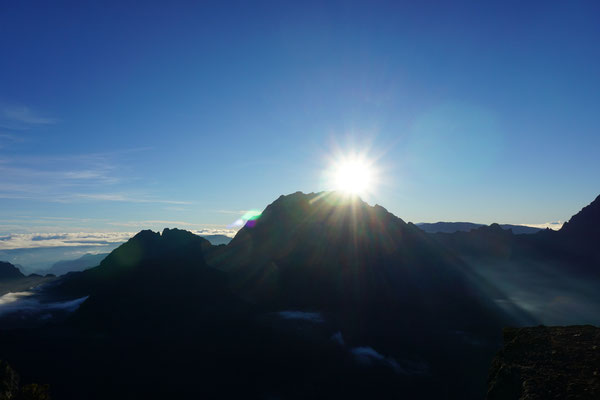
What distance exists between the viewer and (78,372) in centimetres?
9456

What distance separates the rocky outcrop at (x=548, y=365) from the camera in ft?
49.0

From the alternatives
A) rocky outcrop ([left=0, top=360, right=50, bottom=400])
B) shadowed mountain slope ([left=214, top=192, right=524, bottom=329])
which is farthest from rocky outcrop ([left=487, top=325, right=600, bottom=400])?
shadowed mountain slope ([left=214, top=192, right=524, bottom=329])

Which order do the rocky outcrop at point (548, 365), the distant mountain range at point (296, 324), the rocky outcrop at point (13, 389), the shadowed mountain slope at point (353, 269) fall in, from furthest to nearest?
the shadowed mountain slope at point (353, 269)
the distant mountain range at point (296, 324)
the rocky outcrop at point (13, 389)
the rocky outcrop at point (548, 365)

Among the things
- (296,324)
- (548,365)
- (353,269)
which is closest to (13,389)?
(548,365)

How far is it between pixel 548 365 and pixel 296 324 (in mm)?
123819

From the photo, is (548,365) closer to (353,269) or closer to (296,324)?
(296,324)

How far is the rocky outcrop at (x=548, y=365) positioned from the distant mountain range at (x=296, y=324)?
74.2 metres

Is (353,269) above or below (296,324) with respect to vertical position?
above

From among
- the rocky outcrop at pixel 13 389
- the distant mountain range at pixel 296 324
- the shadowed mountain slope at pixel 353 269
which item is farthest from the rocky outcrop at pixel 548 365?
the shadowed mountain slope at pixel 353 269

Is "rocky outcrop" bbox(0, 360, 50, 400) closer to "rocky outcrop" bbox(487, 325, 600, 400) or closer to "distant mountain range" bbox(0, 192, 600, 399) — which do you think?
"rocky outcrop" bbox(487, 325, 600, 400)

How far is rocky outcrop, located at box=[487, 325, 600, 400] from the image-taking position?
588 inches

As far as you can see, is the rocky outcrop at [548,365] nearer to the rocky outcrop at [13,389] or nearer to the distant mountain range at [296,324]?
the rocky outcrop at [13,389]

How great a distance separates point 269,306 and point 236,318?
76.8ft

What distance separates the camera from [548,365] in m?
16.9
